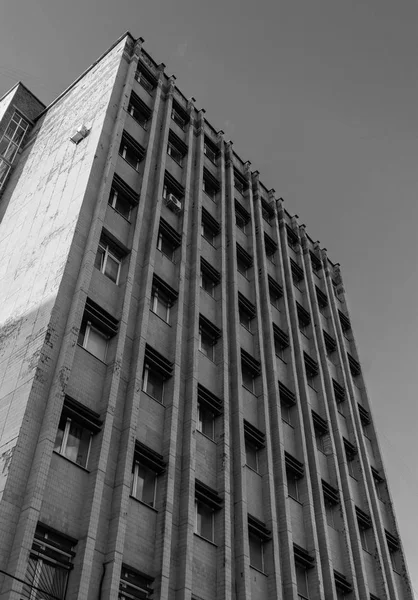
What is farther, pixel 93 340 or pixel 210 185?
pixel 210 185

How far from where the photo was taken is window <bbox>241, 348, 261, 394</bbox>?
2622 cm

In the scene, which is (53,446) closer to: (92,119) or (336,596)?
(336,596)

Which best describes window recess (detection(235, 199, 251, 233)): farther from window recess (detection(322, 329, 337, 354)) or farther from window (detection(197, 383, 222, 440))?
window (detection(197, 383, 222, 440))

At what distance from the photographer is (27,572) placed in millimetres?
13617

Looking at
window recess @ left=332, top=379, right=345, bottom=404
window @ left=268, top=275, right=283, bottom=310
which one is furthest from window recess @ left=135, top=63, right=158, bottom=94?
window recess @ left=332, top=379, right=345, bottom=404

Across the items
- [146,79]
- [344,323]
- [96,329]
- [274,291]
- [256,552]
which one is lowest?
[256,552]

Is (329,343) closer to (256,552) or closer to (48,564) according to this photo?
(256,552)

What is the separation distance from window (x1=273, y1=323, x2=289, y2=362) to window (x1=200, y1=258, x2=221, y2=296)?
438 centimetres

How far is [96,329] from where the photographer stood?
20.0 meters

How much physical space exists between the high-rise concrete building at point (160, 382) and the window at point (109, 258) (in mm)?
94

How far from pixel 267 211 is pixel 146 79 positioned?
11.1m

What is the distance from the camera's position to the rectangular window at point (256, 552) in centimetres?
2036

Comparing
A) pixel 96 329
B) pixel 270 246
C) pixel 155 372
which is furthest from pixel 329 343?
pixel 96 329

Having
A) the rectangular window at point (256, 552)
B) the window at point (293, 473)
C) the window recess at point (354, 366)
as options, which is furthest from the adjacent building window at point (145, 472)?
the window recess at point (354, 366)
